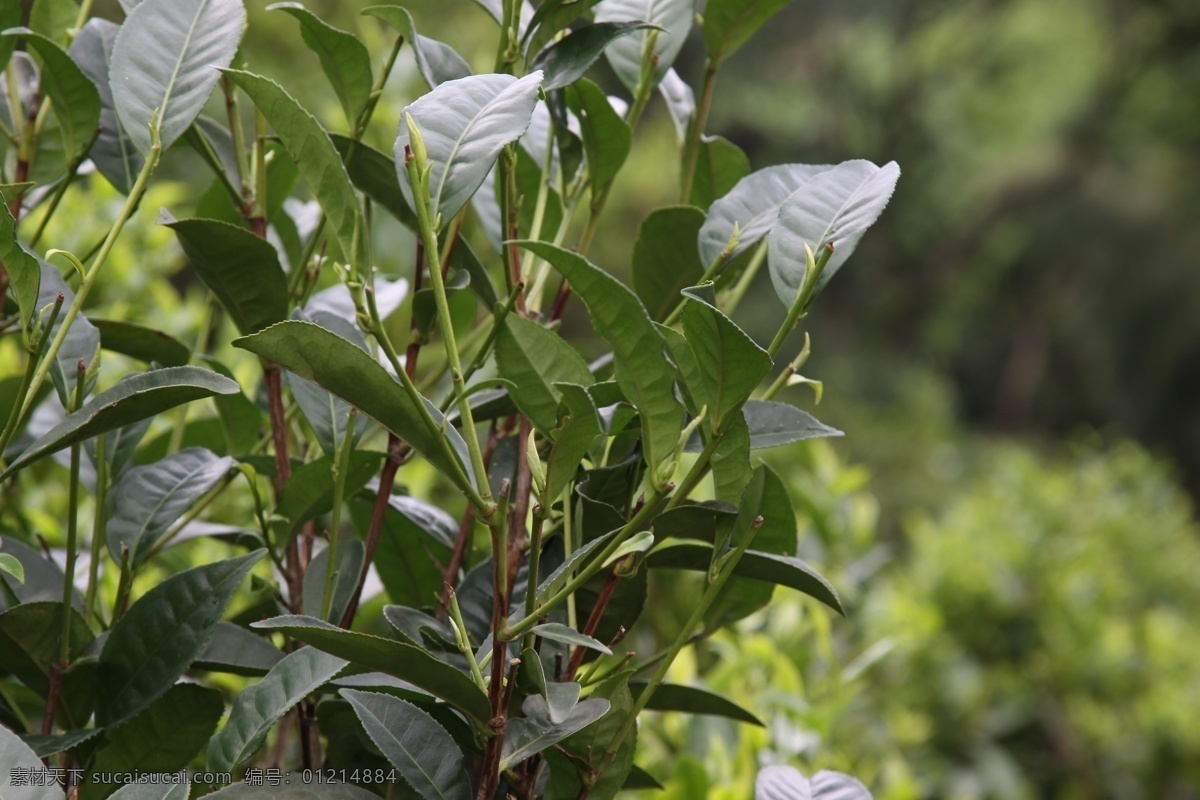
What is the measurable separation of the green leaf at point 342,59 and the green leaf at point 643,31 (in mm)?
154

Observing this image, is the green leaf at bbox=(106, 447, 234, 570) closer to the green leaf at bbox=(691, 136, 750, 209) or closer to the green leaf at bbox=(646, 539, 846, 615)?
the green leaf at bbox=(646, 539, 846, 615)

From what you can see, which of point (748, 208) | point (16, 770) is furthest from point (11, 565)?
point (748, 208)

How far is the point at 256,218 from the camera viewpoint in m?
0.59

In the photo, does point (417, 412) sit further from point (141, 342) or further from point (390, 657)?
point (141, 342)

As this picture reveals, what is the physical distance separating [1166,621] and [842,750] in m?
1.67

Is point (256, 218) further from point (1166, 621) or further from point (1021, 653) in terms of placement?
point (1166, 621)

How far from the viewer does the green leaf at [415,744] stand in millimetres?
439

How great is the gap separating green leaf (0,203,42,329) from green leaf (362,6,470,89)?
19 cm

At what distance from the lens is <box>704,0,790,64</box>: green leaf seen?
22.8 inches

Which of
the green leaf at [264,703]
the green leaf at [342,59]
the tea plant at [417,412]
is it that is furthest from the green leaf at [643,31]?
the green leaf at [264,703]

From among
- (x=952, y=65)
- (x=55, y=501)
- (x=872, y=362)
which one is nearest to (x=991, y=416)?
(x=872, y=362)

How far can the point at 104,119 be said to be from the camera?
0.61 meters

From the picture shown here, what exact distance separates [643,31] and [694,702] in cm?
41

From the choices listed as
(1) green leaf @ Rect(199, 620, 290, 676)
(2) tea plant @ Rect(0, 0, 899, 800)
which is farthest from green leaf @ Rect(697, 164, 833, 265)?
(1) green leaf @ Rect(199, 620, 290, 676)
